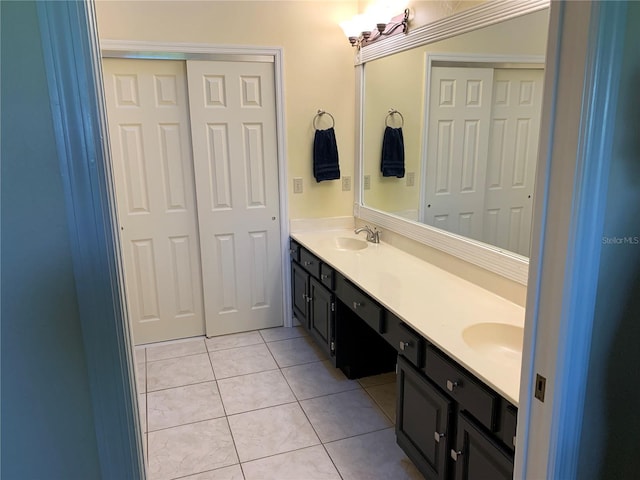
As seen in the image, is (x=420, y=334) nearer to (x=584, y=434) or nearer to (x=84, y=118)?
(x=584, y=434)

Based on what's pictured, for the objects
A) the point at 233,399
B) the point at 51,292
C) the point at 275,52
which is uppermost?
the point at 275,52

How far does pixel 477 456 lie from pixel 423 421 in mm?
351

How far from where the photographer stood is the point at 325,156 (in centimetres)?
353

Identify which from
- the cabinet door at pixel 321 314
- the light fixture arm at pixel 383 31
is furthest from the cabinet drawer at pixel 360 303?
the light fixture arm at pixel 383 31

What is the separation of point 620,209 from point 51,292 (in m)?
1.08

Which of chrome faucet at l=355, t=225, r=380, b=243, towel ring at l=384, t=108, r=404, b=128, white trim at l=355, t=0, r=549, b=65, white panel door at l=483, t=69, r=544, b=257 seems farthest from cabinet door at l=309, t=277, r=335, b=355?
white trim at l=355, t=0, r=549, b=65

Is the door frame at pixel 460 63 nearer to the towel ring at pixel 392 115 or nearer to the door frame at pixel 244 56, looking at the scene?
the towel ring at pixel 392 115

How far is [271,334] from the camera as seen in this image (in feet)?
12.1

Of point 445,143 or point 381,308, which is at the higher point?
point 445,143

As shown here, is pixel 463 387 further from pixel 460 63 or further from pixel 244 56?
pixel 244 56

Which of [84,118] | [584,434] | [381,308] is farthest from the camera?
[381,308]

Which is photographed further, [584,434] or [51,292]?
[584,434]

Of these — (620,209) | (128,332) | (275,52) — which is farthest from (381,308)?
(275,52)

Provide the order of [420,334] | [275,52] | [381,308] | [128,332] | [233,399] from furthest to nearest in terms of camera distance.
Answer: [275,52]
[233,399]
[381,308]
[420,334]
[128,332]
